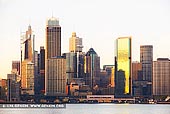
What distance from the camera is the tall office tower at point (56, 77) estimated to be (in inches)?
1323

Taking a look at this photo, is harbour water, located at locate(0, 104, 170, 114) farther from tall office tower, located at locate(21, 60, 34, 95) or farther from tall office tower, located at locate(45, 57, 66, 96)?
tall office tower, located at locate(21, 60, 34, 95)

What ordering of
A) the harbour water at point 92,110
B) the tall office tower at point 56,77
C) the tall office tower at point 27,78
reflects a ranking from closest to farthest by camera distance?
the harbour water at point 92,110, the tall office tower at point 27,78, the tall office tower at point 56,77

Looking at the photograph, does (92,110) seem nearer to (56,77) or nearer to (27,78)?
(27,78)

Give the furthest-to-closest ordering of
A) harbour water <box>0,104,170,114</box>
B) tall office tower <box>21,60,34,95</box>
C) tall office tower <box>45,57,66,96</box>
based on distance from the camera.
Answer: tall office tower <box>45,57,66,96</box> < tall office tower <box>21,60,34,95</box> < harbour water <box>0,104,170,114</box>

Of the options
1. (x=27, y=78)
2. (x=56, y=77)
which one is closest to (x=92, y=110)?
(x=27, y=78)

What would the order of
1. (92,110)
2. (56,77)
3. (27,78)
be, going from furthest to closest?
1. (56,77)
2. (27,78)
3. (92,110)

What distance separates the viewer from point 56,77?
34.9 metres

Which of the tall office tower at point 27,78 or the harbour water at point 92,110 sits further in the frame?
the tall office tower at point 27,78

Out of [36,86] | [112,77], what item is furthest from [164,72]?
[36,86]

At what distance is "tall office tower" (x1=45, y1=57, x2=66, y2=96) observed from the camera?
1323 inches

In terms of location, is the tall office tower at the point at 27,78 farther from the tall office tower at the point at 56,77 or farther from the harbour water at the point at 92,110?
the harbour water at the point at 92,110

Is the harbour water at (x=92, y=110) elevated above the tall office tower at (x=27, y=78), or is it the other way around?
the tall office tower at (x=27, y=78)

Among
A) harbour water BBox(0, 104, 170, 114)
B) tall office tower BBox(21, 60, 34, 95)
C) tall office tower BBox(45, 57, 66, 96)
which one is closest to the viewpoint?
harbour water BBox(0, 104, 170, 114)

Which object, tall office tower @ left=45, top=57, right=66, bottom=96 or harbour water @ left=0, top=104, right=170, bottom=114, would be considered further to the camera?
tall office tower @ left=45, top=57, right=66, bottom=96
